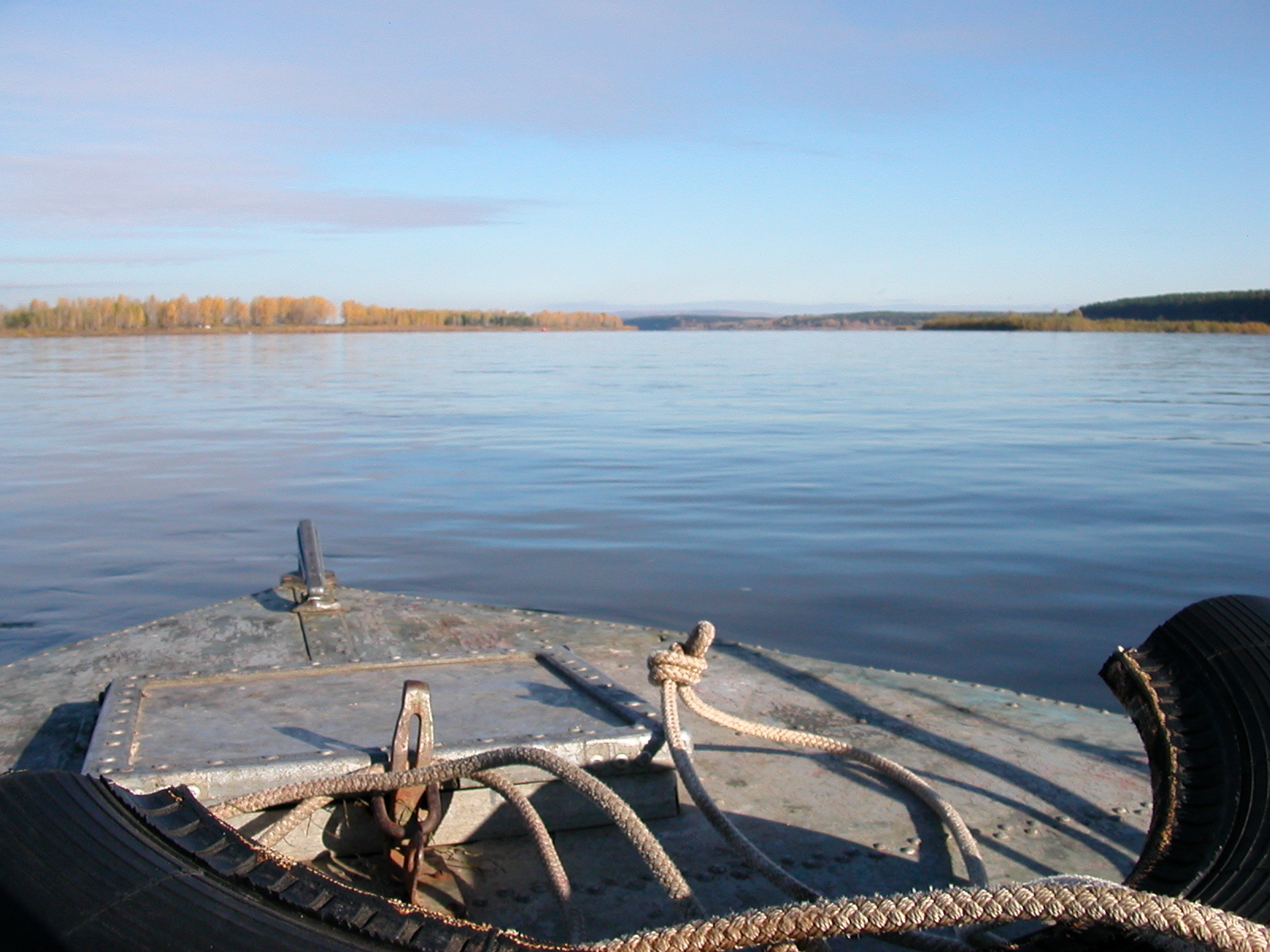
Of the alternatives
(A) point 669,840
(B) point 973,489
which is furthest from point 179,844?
(B) point 973,489

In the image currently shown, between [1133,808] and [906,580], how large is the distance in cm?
522

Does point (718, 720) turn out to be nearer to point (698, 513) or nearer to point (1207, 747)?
point (1207, 747)

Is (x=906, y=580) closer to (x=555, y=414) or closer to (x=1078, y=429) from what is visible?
(x=1078, y=429)

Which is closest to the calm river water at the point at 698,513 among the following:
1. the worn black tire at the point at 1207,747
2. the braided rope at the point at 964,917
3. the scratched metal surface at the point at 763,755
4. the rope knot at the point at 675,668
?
the scratched metal surface at the point at 763,755

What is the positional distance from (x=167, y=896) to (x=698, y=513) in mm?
9161

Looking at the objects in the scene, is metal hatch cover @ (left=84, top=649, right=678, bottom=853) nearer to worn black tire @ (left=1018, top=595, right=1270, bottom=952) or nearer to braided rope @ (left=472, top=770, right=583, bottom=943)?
braided rope @ (left=472, top=770, right=583, bottom=943)

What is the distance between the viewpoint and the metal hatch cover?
216cm

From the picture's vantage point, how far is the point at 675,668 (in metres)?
2.37

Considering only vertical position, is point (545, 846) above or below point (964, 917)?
below

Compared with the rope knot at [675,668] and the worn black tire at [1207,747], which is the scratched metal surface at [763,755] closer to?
the rope knot at [675,668]

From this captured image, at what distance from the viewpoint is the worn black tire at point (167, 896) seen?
133cm

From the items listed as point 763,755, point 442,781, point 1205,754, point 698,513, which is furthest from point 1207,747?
point 698,513

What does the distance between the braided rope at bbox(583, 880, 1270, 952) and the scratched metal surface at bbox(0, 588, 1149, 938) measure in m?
0.60

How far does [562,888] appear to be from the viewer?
6.47ft
